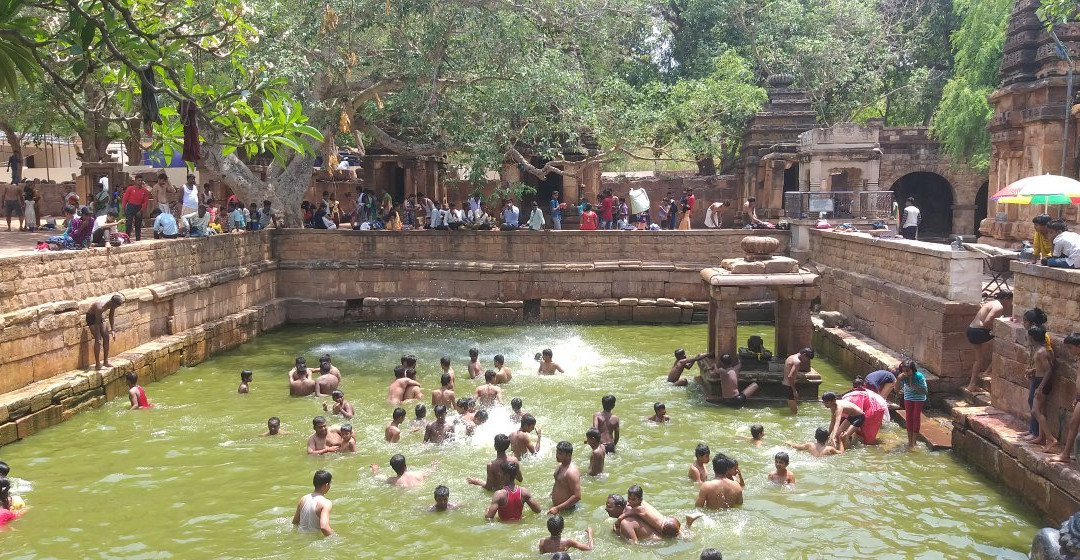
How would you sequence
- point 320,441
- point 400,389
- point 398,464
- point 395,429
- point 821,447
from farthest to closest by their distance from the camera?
1. point 400,389
2. point 395,429
3. point 320,441
4. point 821,447
5. point 398,464

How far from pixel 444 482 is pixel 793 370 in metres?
5.71

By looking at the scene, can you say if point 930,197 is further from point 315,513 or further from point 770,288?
point 315,513

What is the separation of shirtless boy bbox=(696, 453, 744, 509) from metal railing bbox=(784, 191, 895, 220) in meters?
12.3

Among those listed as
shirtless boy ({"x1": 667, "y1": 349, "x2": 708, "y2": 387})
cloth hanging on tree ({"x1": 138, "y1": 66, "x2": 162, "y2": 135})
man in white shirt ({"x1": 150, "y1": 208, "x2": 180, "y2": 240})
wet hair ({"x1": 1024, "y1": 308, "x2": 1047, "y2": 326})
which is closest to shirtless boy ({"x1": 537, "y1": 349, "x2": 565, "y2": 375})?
shirtless boy ({"x1": 667, "y1": 349, "x2": 708, "y2": 387})

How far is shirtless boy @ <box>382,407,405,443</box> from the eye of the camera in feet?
35.2

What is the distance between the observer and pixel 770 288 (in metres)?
12.7

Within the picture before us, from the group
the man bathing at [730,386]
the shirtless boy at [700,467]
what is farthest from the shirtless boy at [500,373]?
the shirtless boy at [700,467]

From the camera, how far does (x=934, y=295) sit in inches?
487

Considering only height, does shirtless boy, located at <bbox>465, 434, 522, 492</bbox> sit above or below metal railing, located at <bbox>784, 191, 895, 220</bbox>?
below

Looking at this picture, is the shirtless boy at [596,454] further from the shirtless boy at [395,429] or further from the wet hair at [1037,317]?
the wet hair at [1037,317]

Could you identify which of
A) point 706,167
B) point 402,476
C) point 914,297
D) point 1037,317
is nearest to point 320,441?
point 402,476

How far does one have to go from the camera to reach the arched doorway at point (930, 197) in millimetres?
30766

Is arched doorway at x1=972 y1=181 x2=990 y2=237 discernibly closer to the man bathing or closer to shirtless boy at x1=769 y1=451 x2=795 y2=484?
the man bathing

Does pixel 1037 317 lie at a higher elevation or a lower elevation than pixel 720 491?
higher
